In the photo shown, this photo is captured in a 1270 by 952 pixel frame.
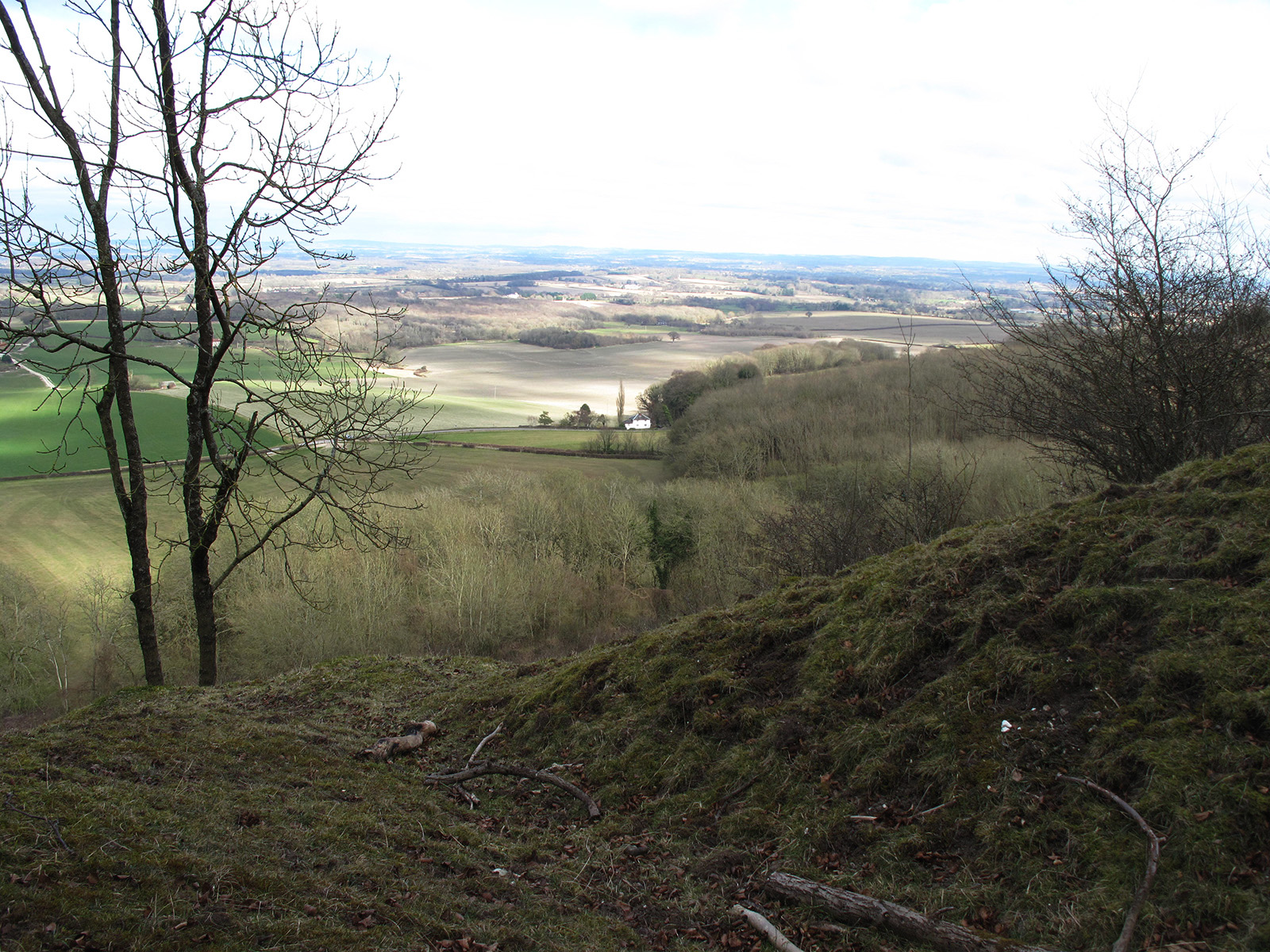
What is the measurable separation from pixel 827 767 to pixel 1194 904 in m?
2.52

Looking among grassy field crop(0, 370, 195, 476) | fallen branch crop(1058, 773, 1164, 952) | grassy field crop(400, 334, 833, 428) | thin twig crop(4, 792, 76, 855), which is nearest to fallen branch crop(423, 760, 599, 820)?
thin twig crop(4, 792, 76, 855)

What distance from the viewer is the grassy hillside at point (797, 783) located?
3727mm

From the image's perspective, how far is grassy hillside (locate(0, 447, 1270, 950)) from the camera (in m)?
3.73

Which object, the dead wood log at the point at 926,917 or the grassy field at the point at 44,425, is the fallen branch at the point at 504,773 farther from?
the grassy field at the point at 44,425

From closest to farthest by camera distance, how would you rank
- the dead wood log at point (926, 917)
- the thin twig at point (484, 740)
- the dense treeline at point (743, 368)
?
1. the dead wood log at point (926, 917)
2. the thin twig at point (484, 740)
3. the dense treeline at point (743, 368)

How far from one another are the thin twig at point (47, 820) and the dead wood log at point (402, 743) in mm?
3296

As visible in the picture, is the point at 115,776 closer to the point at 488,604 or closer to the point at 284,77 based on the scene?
the point at 284,77

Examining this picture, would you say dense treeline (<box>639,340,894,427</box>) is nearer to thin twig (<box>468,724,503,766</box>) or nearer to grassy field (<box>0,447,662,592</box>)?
grassy field (<box>0,447,662,592</box>)

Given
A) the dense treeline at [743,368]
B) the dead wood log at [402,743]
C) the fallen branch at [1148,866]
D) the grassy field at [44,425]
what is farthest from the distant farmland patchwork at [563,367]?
the fallen branch at [1148,866]

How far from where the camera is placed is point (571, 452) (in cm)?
5016

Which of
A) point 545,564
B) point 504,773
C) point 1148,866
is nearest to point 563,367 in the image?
point 545,564

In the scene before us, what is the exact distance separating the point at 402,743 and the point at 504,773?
1.35 m

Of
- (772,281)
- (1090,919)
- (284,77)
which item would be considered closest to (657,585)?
(284,77)

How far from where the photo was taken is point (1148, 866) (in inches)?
148
